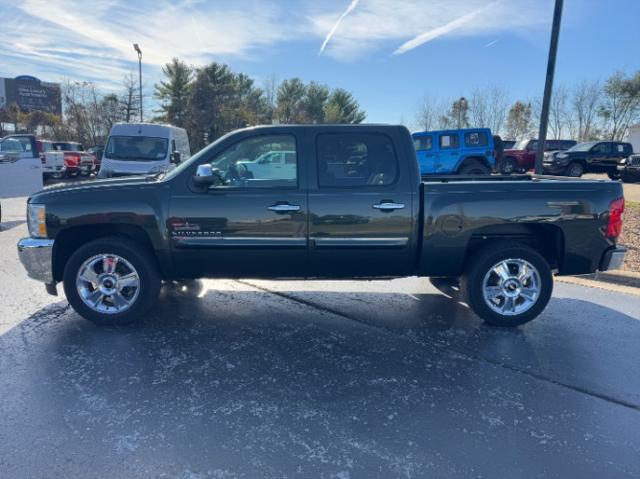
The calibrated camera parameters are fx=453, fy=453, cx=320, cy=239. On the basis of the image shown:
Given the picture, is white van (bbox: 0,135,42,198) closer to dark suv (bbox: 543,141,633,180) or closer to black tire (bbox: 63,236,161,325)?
black tire (bbox: 63,236,161,325)

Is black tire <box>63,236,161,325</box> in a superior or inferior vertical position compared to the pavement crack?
superior

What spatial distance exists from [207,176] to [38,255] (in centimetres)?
176

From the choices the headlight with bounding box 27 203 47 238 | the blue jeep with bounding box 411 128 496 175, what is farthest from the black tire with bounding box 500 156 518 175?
the headlight with bounding box 27 203 47 238

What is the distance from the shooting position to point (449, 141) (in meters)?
17.9

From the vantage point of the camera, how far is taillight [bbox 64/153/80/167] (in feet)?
69.6

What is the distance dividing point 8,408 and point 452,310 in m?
4.05

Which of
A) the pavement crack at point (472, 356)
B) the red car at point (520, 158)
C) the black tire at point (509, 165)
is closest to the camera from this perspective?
the pavement crack at point (472, 356)

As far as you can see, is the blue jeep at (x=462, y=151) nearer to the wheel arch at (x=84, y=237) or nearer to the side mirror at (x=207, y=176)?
the side mirror at (x=207, y=176)

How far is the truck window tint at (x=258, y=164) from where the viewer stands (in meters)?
4.21

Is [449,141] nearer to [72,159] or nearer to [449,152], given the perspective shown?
[449,152]

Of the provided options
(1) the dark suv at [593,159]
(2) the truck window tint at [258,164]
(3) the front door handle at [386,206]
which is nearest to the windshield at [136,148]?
(2) the truck window tint at [258,164]

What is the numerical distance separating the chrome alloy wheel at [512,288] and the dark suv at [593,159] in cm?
1972

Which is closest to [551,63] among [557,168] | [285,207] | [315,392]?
[285,207]

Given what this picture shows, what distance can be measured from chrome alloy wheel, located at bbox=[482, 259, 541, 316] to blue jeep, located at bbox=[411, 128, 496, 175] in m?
13.7
